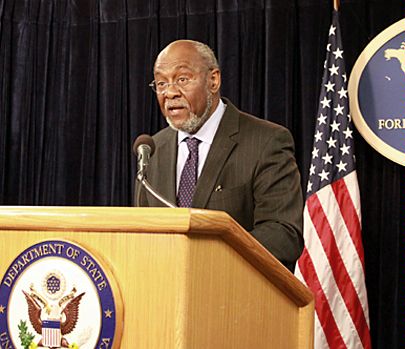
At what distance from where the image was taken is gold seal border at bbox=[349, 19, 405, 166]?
4.26 m

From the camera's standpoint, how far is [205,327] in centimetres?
162

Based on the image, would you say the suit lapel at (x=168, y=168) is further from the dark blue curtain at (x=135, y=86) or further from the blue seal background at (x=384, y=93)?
the dark blue curtain at (x=135, y=86)

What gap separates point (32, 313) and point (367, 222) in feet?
10.0

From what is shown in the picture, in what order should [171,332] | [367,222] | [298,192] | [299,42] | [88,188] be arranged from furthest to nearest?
[88,188], [299,42], [367,222], [298,192], [171,332]

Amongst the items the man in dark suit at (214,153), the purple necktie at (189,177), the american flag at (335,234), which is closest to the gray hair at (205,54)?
the man in dark suit at (214,153)

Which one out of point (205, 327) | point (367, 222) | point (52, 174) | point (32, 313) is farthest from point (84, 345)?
point (52, 174)

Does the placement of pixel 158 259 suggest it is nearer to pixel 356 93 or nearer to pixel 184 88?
pixel 184 88

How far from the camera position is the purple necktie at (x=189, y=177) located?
2773 mm

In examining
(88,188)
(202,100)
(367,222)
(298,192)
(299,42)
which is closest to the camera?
(298,192)

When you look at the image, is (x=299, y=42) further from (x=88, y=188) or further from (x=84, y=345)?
(x=84, y=345)

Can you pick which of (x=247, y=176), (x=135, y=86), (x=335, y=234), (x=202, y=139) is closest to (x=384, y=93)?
(x=335, y=234)

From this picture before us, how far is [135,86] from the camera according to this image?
16.9ft

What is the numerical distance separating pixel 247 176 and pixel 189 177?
207 mm

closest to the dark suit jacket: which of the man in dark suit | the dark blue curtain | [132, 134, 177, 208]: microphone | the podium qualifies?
the man in dark suit
